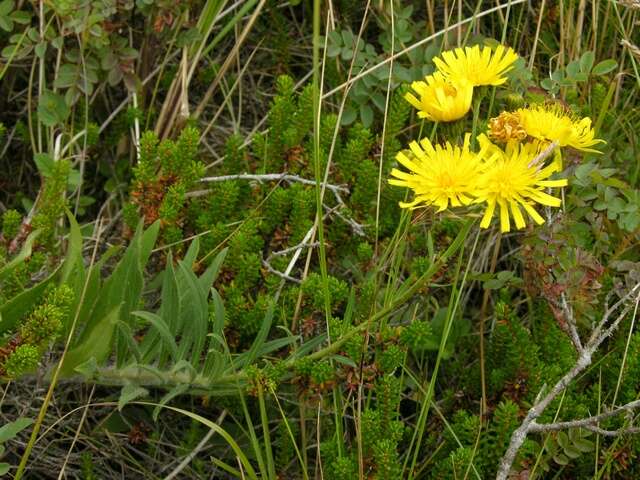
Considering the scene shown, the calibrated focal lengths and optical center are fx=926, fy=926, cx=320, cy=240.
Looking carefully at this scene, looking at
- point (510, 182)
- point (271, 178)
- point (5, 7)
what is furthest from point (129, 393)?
point (5, 7)

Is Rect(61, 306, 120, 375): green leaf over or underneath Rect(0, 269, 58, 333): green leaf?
underneath

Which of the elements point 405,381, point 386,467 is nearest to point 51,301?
point 386,467

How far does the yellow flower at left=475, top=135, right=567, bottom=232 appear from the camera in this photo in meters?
1.34

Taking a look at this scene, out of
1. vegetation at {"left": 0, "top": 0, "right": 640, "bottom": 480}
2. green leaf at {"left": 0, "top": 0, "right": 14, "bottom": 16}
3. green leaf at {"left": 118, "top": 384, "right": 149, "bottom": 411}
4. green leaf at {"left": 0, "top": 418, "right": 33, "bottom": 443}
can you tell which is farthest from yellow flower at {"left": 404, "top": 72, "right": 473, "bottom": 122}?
green leaf at {"left": 0, "top": 0, "right": 14, "bottom": 16}

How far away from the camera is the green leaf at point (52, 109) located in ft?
7.02

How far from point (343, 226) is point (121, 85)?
82cm

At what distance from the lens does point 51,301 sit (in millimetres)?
1524

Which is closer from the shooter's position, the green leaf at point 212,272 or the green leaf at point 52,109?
the green leaf at point 212,272

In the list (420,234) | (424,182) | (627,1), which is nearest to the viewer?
(424,182)

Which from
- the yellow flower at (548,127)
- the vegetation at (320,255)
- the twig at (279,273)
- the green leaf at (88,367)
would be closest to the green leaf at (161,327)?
the vegetation at (320,255)

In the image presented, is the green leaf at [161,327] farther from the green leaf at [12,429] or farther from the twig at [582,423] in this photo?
the twig at [582,423]

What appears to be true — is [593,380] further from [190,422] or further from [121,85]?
[121,85]

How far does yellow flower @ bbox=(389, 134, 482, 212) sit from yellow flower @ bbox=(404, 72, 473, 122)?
5 centimetres

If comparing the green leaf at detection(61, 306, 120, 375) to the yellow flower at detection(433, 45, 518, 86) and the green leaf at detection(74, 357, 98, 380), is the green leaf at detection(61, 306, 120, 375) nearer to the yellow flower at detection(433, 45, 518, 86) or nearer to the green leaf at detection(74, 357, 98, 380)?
the green leaf at detection(74, 357, 98, 380)
